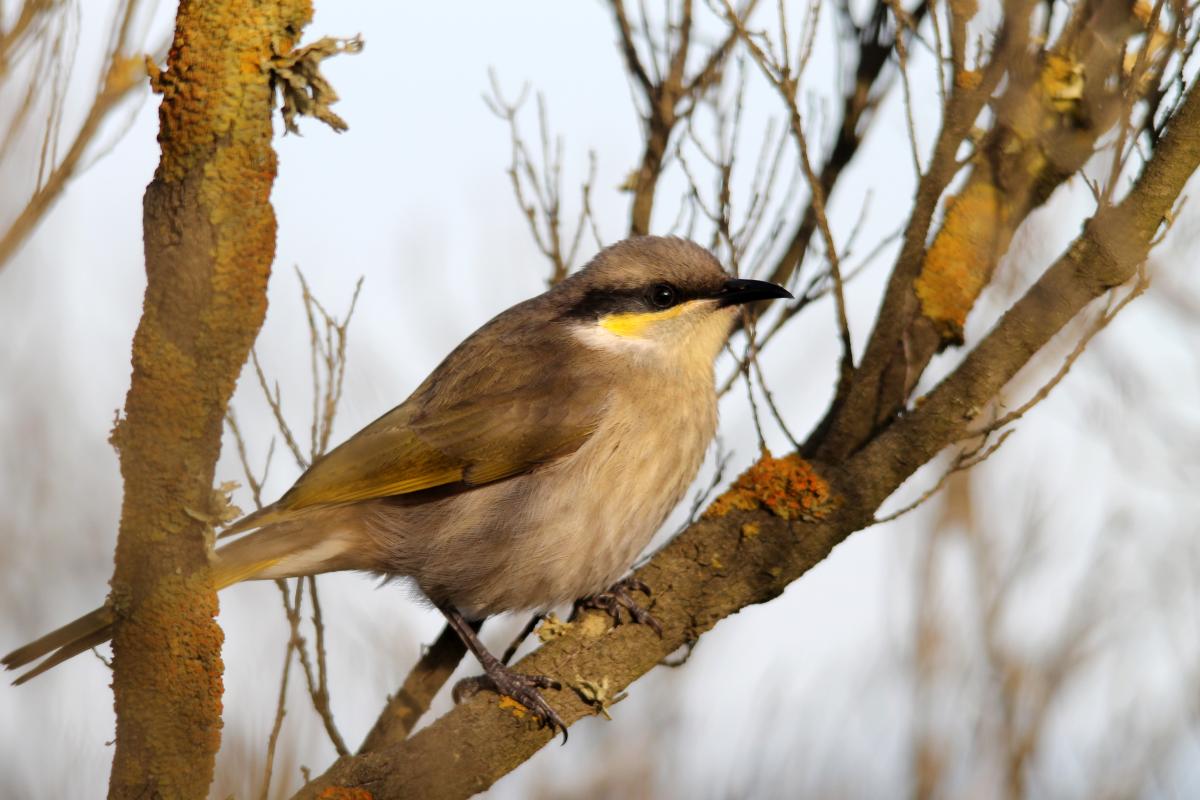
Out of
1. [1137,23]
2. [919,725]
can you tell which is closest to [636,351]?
[919,725]

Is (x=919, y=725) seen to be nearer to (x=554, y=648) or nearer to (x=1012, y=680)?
(x=1012, y=680)

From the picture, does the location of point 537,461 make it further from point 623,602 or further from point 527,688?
point 527,688

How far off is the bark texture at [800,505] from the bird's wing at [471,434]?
64cm

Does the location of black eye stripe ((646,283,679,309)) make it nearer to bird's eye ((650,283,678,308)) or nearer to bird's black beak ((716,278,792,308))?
bird's eye ((650,283,678,308))

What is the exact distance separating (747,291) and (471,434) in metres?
Result: 1.19

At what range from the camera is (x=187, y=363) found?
8.52 ft

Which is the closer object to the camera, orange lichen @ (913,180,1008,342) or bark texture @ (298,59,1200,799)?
bark texture @ (298,59,1200,799)

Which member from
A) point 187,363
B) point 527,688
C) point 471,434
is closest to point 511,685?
point 527,688

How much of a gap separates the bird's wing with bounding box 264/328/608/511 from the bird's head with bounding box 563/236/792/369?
24 centimetres

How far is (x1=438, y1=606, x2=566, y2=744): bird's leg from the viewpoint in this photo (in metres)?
4.05

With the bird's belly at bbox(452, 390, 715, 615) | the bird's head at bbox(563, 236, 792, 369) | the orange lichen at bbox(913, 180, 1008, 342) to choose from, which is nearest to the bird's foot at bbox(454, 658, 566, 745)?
the bird's belly at bbox(452, 390, 715, 615)

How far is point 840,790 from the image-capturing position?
459 cm

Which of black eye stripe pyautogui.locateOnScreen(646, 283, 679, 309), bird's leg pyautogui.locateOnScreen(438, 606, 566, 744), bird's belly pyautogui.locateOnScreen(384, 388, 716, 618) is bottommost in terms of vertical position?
bird's leg pyautogui.locateOnScreen(438, 606, 566, 744)

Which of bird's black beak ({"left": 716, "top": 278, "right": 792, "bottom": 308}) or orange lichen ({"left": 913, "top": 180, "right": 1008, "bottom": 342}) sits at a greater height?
bird's black beak ({"left": 716, "top": 278, "right": 792, "bottom": 308})
